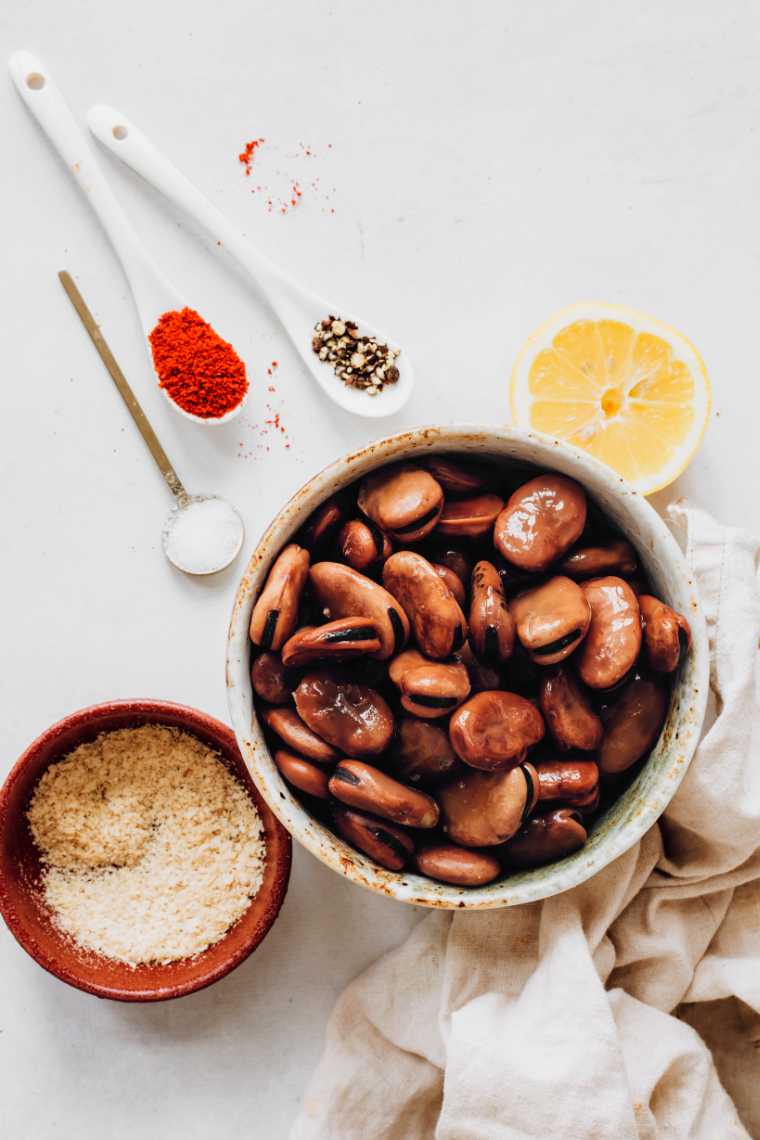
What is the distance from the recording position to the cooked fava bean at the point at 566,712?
35.9 inches

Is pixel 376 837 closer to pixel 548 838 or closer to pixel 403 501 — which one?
pixel 548 838

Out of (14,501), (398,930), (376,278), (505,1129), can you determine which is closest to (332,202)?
(376,278)

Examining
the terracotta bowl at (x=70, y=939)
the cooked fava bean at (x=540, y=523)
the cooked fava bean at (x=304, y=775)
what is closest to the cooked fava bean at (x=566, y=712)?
the cooked fava bean at (x=540, y=523)

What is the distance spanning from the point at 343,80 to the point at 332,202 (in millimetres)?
145

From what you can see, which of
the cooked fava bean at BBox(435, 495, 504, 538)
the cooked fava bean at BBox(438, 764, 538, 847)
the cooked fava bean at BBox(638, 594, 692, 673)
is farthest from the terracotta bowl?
the cooked fava bean at BBox(638, 594, 692, 673)

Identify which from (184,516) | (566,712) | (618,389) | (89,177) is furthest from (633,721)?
(89,177)

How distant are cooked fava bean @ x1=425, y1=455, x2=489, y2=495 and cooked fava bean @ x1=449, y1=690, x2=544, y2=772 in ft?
0.66

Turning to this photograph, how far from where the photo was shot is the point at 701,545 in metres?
1.08

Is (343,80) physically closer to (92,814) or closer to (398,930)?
(92,814)

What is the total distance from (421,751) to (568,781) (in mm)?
135

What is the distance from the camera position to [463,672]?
2.94 feet

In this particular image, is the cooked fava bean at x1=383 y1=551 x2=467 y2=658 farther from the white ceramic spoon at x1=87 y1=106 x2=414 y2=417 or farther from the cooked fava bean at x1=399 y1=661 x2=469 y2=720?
the white ceramic spoon at x1=87 y1=106 x2=414 y2=417

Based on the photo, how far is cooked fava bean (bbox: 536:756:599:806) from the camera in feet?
2.99

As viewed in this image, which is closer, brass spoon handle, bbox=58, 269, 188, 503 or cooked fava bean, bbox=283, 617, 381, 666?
cooked fava bean, bbox=283, 617, 381, 666
